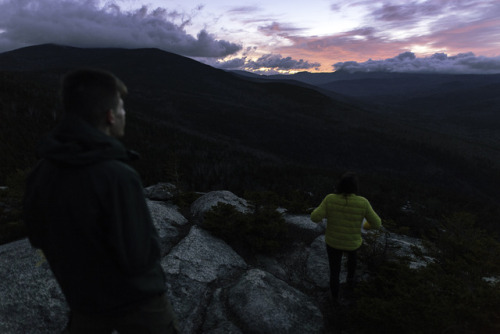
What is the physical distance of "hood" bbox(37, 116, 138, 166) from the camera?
1.17 meters

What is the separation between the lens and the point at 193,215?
5.57m

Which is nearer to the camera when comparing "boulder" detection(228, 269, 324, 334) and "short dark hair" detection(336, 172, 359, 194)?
"boulder" detection(228, 269, 324, 334)

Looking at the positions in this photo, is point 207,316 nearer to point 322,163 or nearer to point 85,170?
point 85,170

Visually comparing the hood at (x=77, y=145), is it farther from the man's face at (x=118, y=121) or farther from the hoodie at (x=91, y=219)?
the man's face at (x=118, y=121)

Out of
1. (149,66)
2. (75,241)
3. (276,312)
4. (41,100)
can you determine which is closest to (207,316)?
(276,312)

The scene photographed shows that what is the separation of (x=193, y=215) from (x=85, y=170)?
4511mm

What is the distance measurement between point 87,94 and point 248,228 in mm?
3545

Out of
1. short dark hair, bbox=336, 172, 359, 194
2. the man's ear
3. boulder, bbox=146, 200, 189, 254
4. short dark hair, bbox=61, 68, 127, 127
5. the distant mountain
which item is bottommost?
the distant mountain

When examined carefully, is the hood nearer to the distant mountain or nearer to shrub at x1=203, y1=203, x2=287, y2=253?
shrub at x1=203, y1=203, x2=287, y2=253

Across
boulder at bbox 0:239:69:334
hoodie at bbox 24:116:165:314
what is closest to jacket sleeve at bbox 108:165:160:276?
hoodie at bbox 24:116:165:314

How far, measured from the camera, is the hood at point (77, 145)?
1.17m

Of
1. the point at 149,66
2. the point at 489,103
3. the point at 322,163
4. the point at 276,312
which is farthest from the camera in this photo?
the point at 489,103

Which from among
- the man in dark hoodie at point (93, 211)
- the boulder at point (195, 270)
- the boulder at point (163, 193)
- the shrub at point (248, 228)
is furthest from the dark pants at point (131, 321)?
the boulder at point (163, 193)

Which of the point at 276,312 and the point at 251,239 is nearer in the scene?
the point at 276,312
